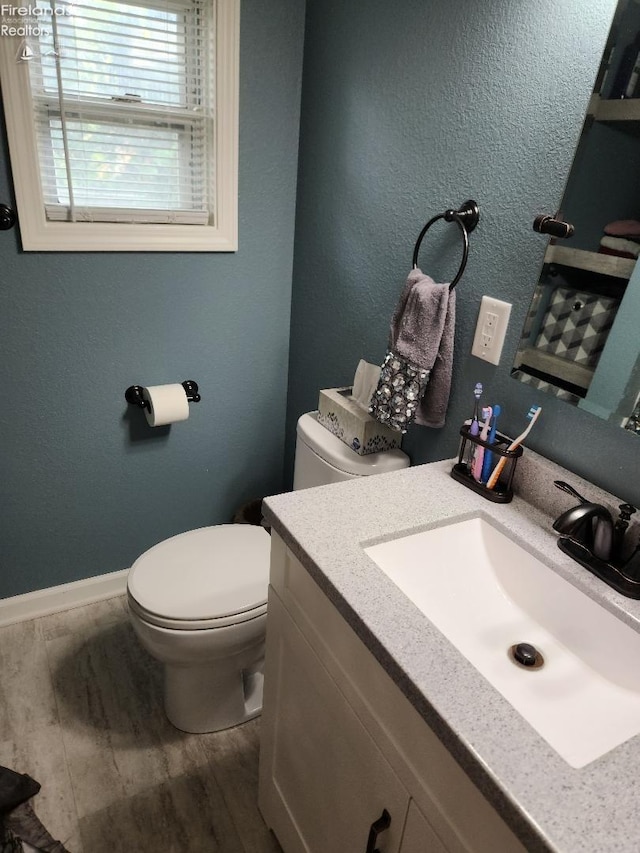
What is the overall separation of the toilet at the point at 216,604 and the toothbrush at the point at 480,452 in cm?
32

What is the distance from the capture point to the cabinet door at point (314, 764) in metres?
0.86

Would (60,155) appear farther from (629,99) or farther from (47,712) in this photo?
(47,712)

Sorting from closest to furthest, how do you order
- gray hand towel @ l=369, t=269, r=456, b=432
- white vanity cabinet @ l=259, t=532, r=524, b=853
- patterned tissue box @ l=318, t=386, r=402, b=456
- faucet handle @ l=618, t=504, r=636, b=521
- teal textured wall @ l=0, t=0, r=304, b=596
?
white vanity cabinet @ l=259, t=532, r=524, b=853, faucet handle @ l=618, t=504, r=636, b=521, gray hand towel @ l=369, t=269, r=456, b=432, patterned tissue box @ l=318, t=386, r=402, b=456, teal textured wall @ l=0, t=0, r=304, b=596

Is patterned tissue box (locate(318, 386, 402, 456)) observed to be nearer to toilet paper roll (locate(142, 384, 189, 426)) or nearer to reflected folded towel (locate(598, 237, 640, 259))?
toilet paper roll (locate(142, 384, 189, 426))

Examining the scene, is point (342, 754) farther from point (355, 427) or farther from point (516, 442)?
point (355, 427)

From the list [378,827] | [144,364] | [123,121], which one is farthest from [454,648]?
[123,121]

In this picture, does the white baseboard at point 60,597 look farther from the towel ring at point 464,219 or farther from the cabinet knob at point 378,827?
the towel ring at point 464,219

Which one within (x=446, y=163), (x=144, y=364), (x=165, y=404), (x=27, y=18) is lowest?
(x=165, y=404)

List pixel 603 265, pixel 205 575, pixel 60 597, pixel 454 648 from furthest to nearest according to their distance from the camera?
pixel 60 597 < pixel 205 575 < pixel 603 265 < pixel 454 648

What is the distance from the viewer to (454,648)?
77cm

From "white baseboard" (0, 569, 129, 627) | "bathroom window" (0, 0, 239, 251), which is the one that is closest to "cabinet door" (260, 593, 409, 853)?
"white baseboard" (0, 569, 129, 627)

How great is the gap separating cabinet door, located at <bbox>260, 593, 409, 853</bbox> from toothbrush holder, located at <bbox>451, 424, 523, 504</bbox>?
469mm

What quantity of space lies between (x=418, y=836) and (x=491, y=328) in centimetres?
94

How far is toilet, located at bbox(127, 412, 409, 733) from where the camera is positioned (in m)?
1.39
